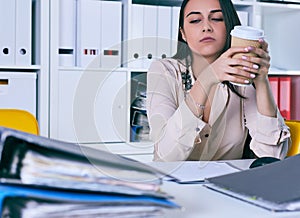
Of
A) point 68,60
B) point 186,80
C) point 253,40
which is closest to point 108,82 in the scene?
point 68,60

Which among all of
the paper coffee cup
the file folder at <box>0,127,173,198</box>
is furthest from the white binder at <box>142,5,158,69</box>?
the file folder at <box>0,127,173,198</box>

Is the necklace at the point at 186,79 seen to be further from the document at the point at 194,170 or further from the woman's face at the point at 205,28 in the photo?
the document at the point at 194,170

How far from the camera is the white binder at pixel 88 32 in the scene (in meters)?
2.26

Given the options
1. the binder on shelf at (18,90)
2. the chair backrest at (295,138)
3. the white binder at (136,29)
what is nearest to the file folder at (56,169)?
the chair backrest at (295,138)

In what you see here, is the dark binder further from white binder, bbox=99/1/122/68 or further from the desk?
white binder, bbox=99/1/122/68

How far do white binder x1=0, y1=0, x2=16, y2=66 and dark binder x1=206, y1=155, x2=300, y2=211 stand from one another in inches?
62.4

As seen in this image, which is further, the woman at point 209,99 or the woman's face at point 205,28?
the woman's face at point 205,28

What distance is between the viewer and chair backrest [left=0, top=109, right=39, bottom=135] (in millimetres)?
1324

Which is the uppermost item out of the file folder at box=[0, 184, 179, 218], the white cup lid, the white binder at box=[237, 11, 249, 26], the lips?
the white binder at box=[237, 11, 249, 26]

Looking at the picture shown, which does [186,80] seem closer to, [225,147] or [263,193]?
[225,147]

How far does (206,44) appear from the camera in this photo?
1457 millimetres

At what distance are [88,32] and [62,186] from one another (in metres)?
1.82

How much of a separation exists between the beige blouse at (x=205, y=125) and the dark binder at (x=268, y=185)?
1.52ft

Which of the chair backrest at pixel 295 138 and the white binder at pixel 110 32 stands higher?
the white binder at pixel 110 32
